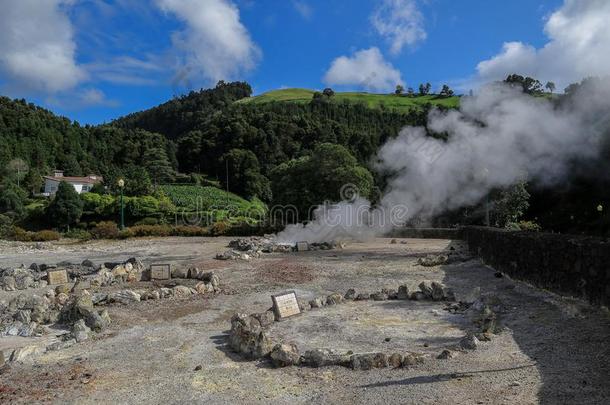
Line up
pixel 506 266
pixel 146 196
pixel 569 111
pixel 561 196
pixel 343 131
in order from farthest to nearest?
pixel 343 131 < pixel 146 196 < pixel 561 196 < pixel 569 111 < pixel 506 266

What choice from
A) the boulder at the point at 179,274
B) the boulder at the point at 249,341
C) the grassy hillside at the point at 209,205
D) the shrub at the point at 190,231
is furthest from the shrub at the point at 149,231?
the boulder at the point at 249,341

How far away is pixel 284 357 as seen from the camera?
8.11m

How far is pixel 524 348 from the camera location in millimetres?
8133

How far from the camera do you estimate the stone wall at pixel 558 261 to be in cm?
1020

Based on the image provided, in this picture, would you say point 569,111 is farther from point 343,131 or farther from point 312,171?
point 343,131

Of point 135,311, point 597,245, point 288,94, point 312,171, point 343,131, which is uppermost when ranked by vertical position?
point 288,94

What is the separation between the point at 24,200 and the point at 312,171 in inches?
1780

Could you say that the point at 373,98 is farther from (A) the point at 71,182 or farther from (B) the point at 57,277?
(B) the point at 57,277

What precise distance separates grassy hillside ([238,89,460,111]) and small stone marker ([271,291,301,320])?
101595 mm

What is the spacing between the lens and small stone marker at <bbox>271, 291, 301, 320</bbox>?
11312 mm

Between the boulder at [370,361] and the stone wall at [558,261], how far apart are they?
4.95 meters

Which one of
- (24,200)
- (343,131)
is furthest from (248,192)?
(24,200)

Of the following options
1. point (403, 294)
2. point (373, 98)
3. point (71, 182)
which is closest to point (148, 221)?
point (71, 182)

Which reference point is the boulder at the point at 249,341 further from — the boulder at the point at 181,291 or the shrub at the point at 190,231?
the shrub at the point at 190,231
